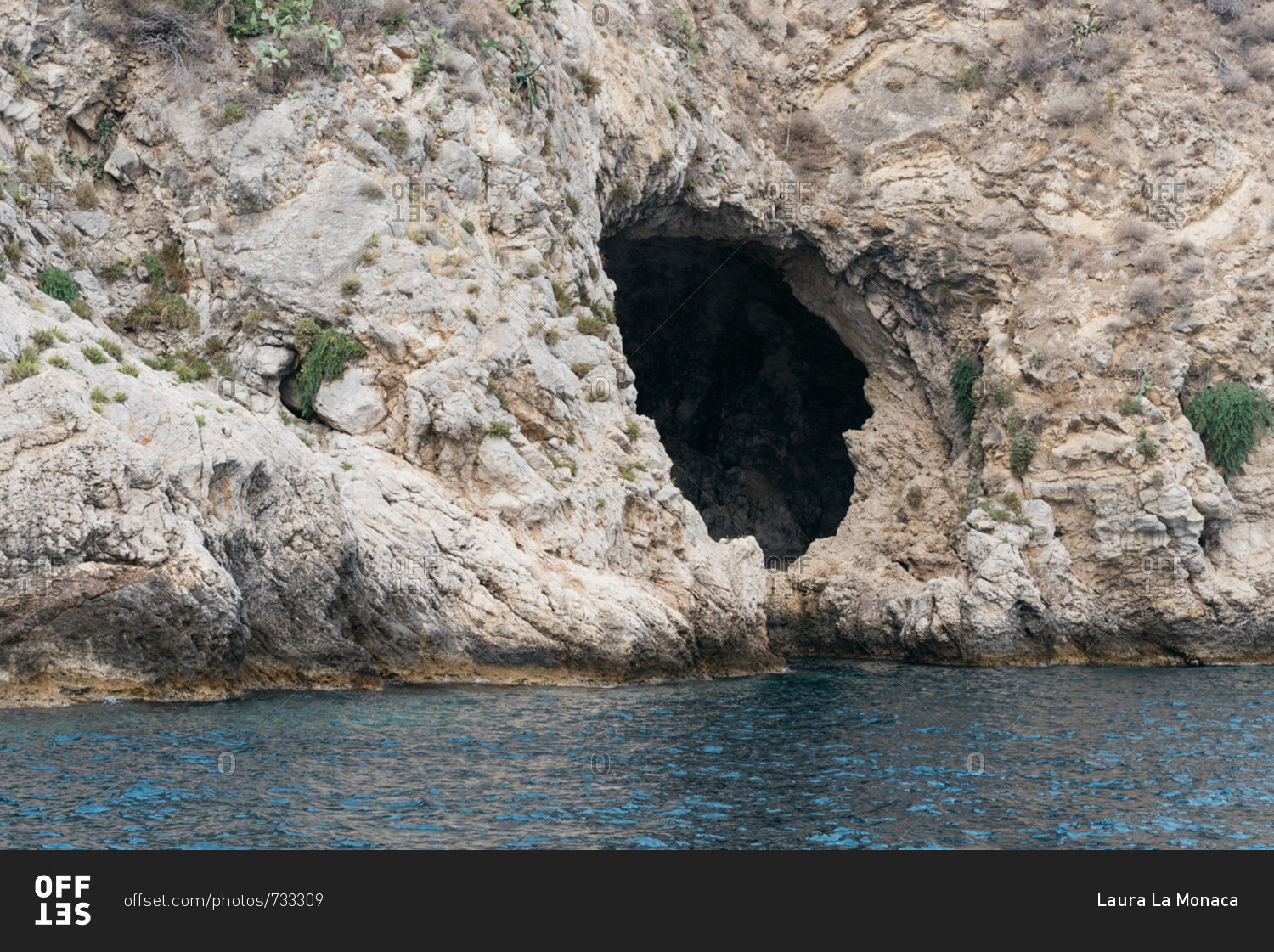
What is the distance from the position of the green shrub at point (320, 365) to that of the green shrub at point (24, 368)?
6801 mm

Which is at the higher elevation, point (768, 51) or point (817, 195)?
point (768, 51)

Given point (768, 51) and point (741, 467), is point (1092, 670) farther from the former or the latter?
point (768, 51)

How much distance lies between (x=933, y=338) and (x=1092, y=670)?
1303cm

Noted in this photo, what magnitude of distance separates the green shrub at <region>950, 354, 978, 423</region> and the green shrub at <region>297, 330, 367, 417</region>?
20475mm

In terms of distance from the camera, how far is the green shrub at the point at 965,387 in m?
35.5

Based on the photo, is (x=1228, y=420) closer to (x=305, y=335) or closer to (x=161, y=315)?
(x=305, y=335)

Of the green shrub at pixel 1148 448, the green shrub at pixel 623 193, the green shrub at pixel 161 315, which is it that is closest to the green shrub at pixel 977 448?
the green shrub at pixel 1148 448

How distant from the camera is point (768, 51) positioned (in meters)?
38.0

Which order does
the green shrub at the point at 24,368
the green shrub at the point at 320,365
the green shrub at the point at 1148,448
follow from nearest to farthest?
1. the green shrub at the point at 24,368
2. the green shrub at the point at 320,365
3. the green shrub at the point at 1148,448

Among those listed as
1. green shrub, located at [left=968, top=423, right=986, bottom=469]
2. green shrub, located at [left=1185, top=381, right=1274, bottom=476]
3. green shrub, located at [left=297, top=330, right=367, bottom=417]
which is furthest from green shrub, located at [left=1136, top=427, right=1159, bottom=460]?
green shrub, located at [left=297, top=330, right=367, bottom=417]

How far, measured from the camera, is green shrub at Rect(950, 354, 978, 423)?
1399 inches

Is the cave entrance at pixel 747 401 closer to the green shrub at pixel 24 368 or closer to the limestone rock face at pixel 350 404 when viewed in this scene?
the limestone rock face at pixel 350 404
